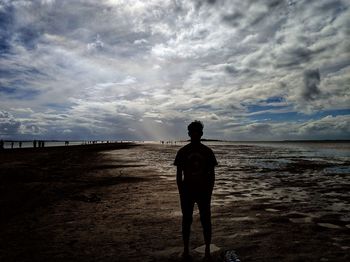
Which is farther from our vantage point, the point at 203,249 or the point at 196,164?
the point at 203,249

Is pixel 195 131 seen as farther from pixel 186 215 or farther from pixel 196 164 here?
pixel 186 215

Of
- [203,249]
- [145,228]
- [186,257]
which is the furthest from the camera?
[145,228]

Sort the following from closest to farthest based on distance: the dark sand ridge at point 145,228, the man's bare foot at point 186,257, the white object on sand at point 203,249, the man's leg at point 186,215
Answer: the man's bare foot at point 186,257
the man's leg at point 186,215
the dark sand ridge at point 145,228
the white object on sand at point 203,249

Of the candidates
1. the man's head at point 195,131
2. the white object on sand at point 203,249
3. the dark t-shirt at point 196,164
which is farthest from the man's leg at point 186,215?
the man's head at point 195,131

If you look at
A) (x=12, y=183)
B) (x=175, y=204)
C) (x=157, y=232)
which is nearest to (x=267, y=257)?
(x=157, y=232)

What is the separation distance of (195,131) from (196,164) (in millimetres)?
577

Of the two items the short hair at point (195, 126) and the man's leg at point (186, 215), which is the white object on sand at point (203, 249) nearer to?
the man's leg at point (186, 215)

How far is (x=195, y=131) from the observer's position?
17.4 feet

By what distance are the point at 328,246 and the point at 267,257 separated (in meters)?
1.40

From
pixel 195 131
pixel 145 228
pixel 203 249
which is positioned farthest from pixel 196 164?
pixel 145 228

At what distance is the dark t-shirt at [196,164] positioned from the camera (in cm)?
528

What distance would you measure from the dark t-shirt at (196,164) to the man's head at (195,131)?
13 cm

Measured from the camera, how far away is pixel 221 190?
42.2 feet

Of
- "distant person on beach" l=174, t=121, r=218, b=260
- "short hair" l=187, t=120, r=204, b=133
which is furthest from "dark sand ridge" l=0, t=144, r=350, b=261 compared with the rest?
"short hair" l=187, t=120, r=204, b=133
